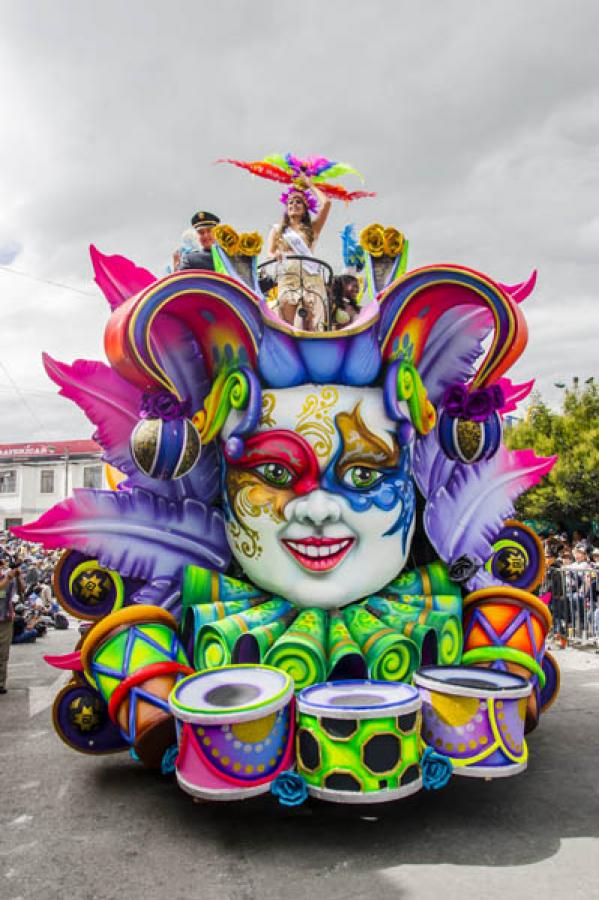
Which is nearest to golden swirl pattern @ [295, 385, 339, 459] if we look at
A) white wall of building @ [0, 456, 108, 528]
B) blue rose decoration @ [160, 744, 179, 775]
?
blue rose decoration @ [160, 744, 179, 775]

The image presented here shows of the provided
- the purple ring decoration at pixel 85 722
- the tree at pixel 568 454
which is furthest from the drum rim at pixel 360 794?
the tree at pixel 568 454

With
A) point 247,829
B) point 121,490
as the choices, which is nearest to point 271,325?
point 121,490

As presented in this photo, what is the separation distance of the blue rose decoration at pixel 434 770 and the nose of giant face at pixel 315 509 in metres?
1.42

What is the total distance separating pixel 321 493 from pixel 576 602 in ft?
22.7

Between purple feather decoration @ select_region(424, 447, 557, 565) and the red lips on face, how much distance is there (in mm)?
770

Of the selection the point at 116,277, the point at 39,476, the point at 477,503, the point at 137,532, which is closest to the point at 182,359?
the point at 116,277

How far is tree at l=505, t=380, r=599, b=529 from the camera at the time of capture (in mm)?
17891

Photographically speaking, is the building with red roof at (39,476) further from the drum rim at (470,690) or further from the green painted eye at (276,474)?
the drum rim at (470,690)

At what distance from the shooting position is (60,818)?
4016 mm

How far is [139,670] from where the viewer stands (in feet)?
13.4

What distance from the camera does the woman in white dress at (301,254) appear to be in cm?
534

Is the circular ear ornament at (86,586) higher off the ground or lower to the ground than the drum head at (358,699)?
higher

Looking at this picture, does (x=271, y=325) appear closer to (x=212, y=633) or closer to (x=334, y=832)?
(x=212, y=633)

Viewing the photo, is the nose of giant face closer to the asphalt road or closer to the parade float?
the parade float
